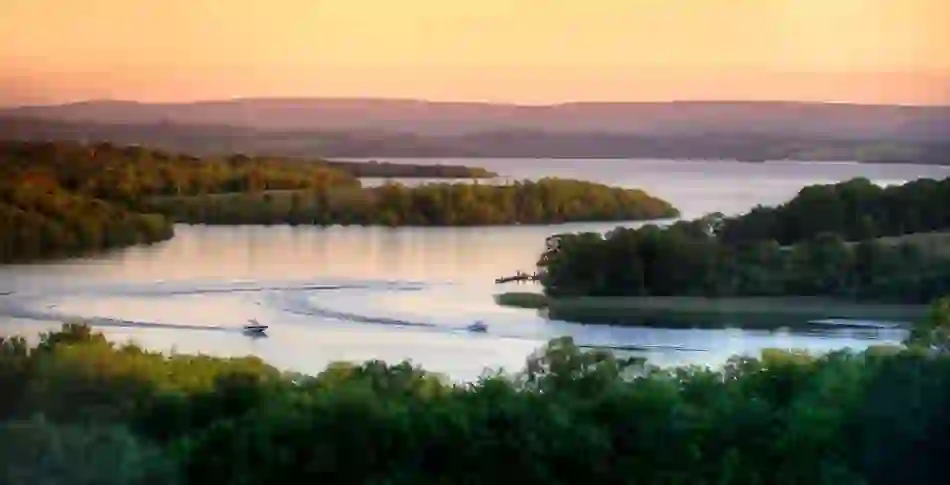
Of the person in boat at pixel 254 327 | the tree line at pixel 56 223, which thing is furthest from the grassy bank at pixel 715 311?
the tree line at pixel 56 223

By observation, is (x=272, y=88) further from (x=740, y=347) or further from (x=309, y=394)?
(x=740, y=347)

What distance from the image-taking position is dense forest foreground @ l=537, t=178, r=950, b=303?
2012 mm

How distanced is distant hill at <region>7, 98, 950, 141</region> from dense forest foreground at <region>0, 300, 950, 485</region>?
0.31 m

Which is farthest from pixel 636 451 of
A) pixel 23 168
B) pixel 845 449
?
pixel 23 168

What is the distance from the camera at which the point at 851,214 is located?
2.02 meters

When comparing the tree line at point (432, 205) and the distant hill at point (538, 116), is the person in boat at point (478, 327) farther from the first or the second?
the distant hill at point (538, 116)

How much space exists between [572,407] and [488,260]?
27 cm

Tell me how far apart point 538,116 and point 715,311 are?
1.37ft

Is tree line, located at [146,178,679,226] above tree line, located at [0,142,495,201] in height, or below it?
below

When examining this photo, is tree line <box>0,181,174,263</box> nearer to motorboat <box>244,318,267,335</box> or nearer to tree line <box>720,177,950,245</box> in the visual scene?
motorboat <box>244,318,267,335</box>

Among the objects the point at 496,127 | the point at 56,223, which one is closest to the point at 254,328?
the point at 56,223

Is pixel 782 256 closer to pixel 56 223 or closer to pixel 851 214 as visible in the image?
pixel 851 214

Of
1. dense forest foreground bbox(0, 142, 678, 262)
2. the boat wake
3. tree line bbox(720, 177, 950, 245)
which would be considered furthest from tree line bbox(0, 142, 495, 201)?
tree line bbox(720, 177, 950, 245)

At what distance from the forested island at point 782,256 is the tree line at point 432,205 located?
1.7 inches
